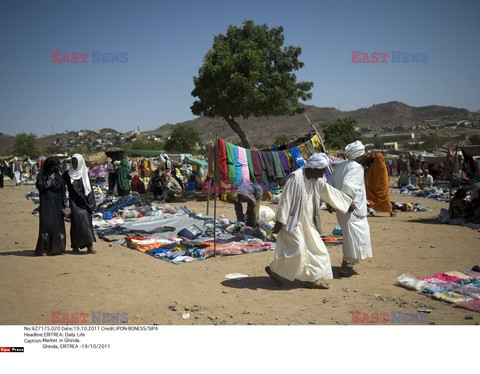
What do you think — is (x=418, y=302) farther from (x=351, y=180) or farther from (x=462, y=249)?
(x=462, y=249)

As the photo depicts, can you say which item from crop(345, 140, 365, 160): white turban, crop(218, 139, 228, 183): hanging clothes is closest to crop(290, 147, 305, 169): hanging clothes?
crop(218, 139, 228, 183): hanging clothes

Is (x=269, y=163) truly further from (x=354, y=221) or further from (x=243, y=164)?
(x=354, y=221)

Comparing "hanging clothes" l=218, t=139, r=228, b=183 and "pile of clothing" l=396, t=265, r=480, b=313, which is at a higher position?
"hanging clothes" l=218, t=139, r=228, b=183

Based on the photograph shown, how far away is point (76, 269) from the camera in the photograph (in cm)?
579

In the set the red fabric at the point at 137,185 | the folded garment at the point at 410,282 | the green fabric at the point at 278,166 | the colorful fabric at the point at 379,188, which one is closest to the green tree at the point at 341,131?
the red fabric at the point at 137,185

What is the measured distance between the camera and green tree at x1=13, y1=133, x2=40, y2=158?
157 ft

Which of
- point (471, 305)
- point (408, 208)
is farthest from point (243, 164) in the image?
point (471, 305)

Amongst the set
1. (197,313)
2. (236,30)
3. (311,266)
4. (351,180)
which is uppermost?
(236,30)

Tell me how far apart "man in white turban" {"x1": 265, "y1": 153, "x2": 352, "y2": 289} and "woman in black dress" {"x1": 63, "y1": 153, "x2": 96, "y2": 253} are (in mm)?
3201

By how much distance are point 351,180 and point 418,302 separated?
1.69 m

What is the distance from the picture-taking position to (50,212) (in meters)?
6.59

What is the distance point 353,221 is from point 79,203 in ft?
13.2

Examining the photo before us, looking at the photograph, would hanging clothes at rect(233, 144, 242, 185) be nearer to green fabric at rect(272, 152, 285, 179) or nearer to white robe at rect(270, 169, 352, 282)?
green fabric at rect(272, 152, 285, 179)

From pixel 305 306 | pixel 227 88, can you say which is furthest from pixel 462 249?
pixel 227 88
